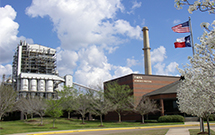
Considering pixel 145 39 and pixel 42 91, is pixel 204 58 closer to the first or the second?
pixel 145 39

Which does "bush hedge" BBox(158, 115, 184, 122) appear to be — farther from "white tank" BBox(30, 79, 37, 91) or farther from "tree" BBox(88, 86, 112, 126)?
"white tank" BBox(30, 79, 37, 91)

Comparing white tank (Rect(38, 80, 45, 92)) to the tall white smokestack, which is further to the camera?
white tank (Rect(38, 80, 45, 92))

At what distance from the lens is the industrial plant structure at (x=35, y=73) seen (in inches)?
2672

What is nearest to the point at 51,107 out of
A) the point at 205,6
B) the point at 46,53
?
the point at 205,6

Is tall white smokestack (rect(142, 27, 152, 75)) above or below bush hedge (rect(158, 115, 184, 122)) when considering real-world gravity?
above

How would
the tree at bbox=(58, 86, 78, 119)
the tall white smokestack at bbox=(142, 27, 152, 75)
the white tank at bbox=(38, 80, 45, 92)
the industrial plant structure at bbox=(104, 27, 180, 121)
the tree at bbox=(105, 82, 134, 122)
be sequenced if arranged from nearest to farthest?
the tree at bbox=(105, 82, 134, 122) < the industrial plant structure at bbox=(104, 27, 180, 121) < the tree at bbox=(58, 86, 78, 119) < the tall white smokestack at bbox=(142, 27, 152, 75) < the white tank at bbox=(38, 80, 45, 92)

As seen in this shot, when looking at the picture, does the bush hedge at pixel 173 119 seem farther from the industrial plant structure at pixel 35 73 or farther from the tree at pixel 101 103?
the industrial plant structure at pixel 35 73

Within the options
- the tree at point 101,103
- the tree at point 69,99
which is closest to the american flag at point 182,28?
the tree at point 101,103

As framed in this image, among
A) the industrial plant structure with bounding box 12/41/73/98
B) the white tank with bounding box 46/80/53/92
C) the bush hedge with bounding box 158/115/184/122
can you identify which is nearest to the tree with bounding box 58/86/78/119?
the white tank with bounding box 46/80/53/92

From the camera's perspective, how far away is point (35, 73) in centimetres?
7044

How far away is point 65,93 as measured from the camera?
5334 centimetres

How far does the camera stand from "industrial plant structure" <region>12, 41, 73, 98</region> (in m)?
67.9

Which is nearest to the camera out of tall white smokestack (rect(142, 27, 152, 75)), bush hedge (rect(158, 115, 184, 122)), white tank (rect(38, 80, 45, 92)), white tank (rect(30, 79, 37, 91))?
bush hedge (rect(158, 115, 184, 122))

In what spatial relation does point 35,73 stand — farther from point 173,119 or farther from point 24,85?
point 173,119
